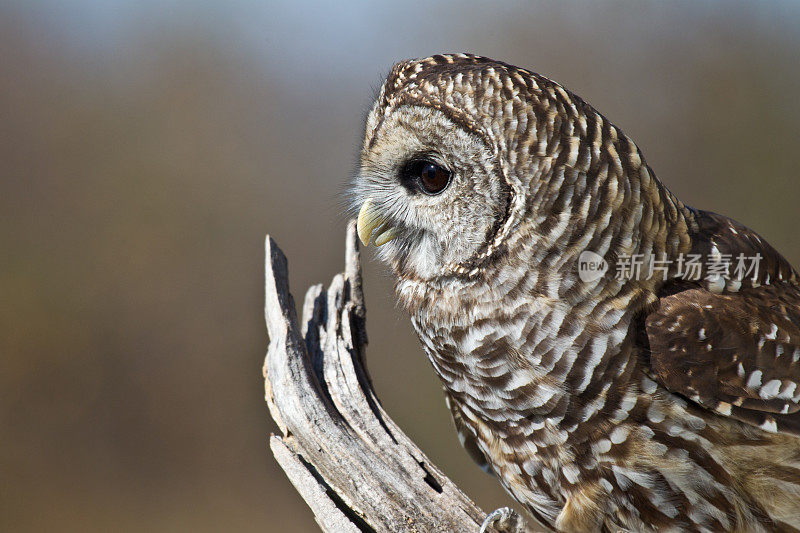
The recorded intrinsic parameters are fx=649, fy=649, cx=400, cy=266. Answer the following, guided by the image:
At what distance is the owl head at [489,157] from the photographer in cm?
178

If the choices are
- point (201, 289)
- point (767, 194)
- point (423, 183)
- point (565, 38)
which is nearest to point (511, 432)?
point (423, 183)

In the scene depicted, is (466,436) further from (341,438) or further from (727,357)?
(727,357)

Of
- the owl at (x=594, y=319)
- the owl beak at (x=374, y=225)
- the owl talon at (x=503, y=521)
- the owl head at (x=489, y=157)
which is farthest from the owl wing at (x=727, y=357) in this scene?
the owl beak at (x=374, y=225)

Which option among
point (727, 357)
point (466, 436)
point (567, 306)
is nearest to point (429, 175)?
point (567, 306)

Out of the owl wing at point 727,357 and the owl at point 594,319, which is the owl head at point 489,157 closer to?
the owl at point 594,319

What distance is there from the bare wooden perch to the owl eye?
89cm

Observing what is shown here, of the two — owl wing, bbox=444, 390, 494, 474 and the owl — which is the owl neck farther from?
owl wing, bbox=444, 390, 494, 474

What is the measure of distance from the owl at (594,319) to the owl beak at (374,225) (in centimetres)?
15

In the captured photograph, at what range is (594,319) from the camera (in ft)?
5.89

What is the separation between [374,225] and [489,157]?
0.47 m

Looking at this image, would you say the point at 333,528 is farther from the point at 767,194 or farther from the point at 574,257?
the point at 767,194

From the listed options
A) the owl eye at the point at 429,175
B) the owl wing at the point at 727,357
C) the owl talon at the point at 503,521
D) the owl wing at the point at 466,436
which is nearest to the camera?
the owl wing at the point at 727,357

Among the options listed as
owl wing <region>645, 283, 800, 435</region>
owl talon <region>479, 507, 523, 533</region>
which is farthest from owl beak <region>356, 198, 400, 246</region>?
owl talon <region>479, 507, 523, 533</region>

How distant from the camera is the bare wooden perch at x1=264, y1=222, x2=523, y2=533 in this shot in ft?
6.88
